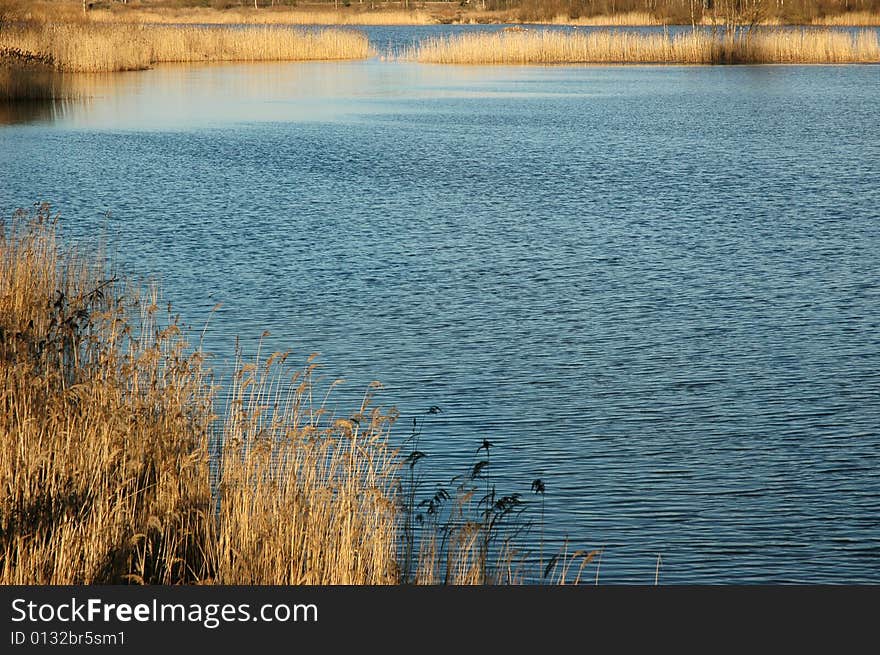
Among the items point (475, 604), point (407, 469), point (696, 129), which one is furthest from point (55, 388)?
point (696, 129)

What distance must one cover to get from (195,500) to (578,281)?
6576 millimetres

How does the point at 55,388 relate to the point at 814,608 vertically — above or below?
above

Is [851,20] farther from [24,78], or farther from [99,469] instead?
[99,469]

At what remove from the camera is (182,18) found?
67.2 meters

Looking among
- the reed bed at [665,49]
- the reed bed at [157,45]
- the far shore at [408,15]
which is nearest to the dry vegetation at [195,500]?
the reed bed at [157,45]

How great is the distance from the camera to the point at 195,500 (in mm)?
5418

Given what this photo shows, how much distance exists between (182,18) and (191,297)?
60.1 metres

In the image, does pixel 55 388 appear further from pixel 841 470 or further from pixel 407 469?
pixel 841 470

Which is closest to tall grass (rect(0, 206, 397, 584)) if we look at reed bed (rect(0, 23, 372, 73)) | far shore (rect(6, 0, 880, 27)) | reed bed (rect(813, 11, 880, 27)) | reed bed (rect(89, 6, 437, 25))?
reed bed (rect(0, 23, 372, 73))

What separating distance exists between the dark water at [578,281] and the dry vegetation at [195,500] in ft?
2.48

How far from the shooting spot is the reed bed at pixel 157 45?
31.5m

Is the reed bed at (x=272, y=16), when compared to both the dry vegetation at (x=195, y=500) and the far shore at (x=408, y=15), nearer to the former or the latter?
the far shore at (x=408, y=15)

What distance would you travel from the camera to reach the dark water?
21.4 ft

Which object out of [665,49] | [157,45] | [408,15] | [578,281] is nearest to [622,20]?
[665,49]
